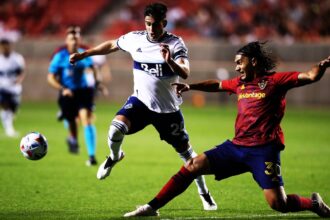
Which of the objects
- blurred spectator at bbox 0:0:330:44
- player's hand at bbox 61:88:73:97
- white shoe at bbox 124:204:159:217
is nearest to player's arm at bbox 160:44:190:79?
white shoe at bbox 124:204:159:217

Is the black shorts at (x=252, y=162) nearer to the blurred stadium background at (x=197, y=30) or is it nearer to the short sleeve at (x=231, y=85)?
the short sleeve at (x=231, y=85)

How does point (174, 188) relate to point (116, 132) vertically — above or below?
below

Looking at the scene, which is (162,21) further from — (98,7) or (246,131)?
(98,7)

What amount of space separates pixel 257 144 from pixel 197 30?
22246 millimetres

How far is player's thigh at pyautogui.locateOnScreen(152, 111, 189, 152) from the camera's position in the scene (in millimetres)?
8883

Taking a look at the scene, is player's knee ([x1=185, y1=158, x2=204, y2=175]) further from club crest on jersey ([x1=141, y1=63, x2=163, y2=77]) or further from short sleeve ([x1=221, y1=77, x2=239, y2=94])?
club crest on jersey ([x1=141, y1=63, x2=163, y2=77])

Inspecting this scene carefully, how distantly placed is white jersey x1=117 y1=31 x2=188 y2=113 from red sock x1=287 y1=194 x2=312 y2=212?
80.0 inches

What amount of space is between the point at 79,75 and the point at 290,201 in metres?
7.28

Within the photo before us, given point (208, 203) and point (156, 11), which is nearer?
point (156, 11)

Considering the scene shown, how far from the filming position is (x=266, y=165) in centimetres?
746

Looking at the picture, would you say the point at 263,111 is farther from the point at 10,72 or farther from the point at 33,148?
the point at 10,72

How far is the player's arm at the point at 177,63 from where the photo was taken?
745cm

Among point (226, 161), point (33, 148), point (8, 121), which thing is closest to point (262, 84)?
point (226, 161)

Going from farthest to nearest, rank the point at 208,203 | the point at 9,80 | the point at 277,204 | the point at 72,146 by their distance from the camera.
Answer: the point at 9,80, the point at 72,146, the point at 208,203, the point at 277,204
